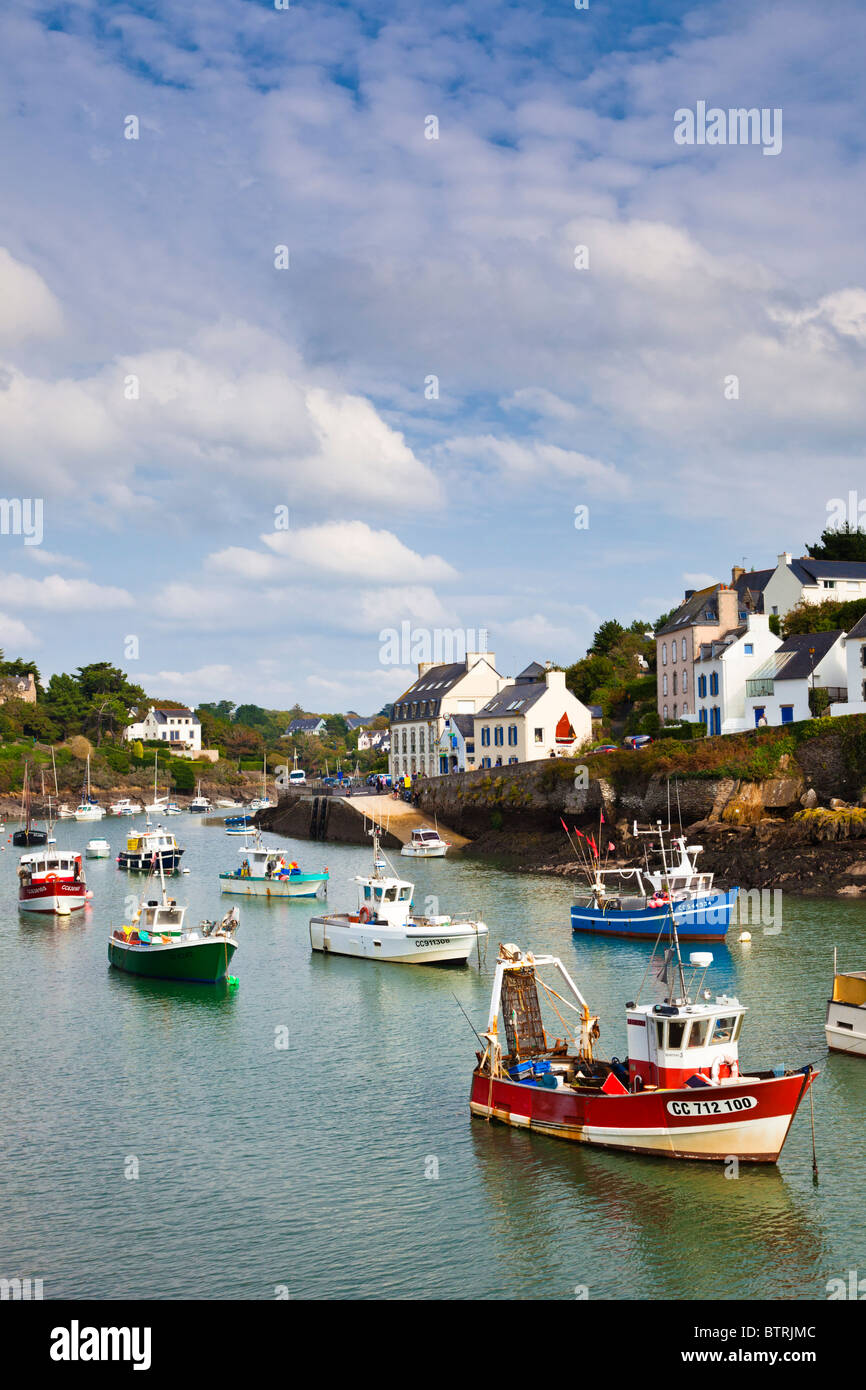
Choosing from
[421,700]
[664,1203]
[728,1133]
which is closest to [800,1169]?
[728,1133]

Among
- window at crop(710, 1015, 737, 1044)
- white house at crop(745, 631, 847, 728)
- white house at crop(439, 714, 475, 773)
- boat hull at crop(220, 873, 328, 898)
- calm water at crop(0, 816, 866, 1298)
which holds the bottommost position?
calm water at crop(0, 816, 866, 1298)

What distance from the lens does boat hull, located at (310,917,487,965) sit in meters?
39.8

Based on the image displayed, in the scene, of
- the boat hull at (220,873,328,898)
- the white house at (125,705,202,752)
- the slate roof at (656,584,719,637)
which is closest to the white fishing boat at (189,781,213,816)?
the white house at (125,705,202,752)

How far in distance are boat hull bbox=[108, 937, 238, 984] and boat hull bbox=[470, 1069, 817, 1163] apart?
1724 centimetres

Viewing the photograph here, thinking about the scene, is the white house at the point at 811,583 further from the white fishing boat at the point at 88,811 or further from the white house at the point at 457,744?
the white fishing boat at the point at 88,811

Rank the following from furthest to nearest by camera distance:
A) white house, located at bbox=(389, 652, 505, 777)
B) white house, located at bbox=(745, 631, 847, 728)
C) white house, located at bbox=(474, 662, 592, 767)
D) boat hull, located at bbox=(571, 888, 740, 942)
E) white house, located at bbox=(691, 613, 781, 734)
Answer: white house, located at bbox=(389, 652, 505, 777) < white house, located at bbox=(474, 662, 592, 767) < white house, located at bbox=(691, 613, 781, 734) < white house, located at bbox=(745, 631, 847, 728) < boat hull, located at bbox=(571, 888, 740, 942)

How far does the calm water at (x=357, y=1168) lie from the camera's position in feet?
56.8

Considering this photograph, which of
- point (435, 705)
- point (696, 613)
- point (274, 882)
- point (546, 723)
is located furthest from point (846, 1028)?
point (435, 705)

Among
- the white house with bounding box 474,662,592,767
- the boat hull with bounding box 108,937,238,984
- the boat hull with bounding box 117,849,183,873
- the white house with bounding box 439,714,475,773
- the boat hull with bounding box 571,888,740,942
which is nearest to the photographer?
the boat hull with bounding box 108,937,238,984

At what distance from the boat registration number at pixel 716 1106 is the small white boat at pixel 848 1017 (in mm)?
8395

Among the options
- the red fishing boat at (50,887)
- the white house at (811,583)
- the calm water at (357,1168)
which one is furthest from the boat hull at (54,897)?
the white house at (811,583)

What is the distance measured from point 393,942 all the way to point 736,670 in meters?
33.8

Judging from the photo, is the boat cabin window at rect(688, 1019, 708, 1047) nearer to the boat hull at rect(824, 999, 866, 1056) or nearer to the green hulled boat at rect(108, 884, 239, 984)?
the boat hull at rect(824, 999, 866, 1056)
